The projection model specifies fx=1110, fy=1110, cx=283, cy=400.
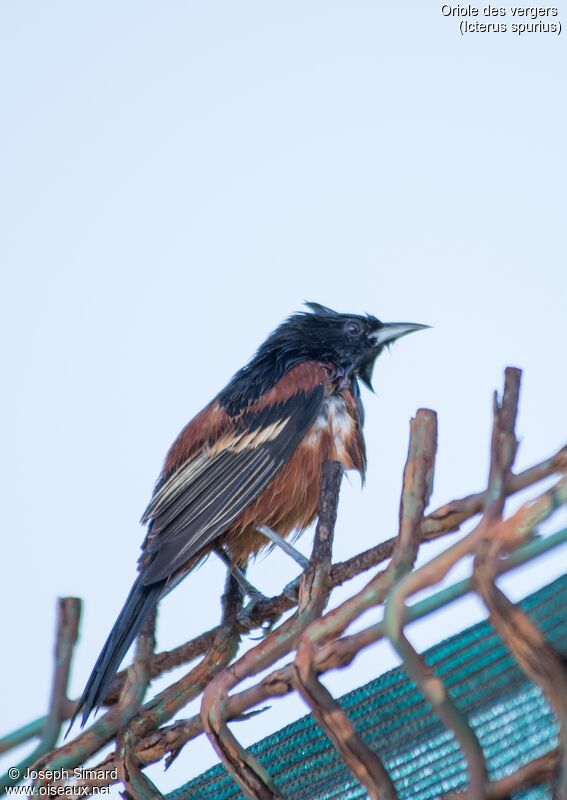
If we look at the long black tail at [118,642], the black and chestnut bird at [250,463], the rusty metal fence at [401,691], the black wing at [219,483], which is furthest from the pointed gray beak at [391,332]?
the rusty metal fence at [401,691]

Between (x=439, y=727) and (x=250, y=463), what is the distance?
2662 mm

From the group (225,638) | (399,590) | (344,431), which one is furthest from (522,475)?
(344,431)

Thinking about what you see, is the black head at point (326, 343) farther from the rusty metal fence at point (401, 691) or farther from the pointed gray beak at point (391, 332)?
the rusty metal fence at point (401, 691)

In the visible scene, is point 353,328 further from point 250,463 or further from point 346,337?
point 250,463

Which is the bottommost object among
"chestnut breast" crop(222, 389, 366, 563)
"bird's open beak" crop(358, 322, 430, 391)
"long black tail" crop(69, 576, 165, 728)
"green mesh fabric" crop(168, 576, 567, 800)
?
"green mesh fabric" crop(168, 576, 567, 800)

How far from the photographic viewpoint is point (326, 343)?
5867 millimetres

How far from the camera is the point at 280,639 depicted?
7.48 ft

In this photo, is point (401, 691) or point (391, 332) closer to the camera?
point (401, 691)

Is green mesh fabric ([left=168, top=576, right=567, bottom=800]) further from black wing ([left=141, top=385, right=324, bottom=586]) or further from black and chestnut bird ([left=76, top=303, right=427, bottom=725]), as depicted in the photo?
black wing ([left=141, top=385, right=324, bottom=586])

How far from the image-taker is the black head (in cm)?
547

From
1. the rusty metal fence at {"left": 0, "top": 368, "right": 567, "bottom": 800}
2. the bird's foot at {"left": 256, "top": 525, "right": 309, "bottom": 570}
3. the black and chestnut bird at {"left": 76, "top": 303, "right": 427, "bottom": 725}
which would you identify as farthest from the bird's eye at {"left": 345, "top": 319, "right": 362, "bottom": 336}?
the rusty metal fence at {"left": 0, "top": 368, "right": 567, "bottom": 800}

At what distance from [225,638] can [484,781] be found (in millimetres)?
1313

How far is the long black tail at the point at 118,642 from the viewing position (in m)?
3.08

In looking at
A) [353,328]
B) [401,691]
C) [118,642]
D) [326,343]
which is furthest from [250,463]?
[401,691]
